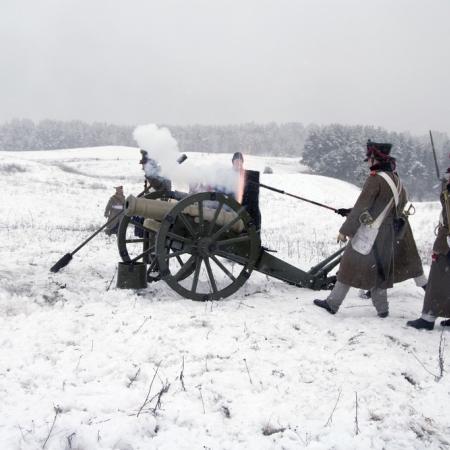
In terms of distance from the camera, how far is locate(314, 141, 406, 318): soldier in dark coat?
496 centimetres

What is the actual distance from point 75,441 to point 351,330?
275 cm

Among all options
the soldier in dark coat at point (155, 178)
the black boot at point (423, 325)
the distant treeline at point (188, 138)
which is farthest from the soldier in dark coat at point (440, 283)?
the distant treeline at point (188, 138)

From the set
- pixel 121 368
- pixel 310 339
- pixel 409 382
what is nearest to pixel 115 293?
pixel 121 368

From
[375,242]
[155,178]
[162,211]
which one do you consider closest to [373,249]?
[375,242]

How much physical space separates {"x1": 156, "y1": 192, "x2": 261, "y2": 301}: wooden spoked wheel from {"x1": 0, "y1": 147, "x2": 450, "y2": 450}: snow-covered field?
26cm

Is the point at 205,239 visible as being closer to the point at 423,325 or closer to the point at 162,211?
the point at 162,211

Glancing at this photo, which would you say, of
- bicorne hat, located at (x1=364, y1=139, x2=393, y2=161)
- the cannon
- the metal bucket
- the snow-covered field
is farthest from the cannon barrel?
bicorne hat, located at (x1=364, y1=139, x2=393, y2=161)

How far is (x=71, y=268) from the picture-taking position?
661 centimetres

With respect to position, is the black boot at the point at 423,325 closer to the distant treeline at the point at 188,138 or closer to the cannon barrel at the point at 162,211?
the cannon barrel at the point at 162,211

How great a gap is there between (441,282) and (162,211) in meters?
2.98

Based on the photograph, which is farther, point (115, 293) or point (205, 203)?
point (205, 203)

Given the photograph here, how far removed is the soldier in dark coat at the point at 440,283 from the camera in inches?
185

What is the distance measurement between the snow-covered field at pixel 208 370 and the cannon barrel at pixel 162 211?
92cm

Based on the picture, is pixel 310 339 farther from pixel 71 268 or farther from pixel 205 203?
pixel 71 268
